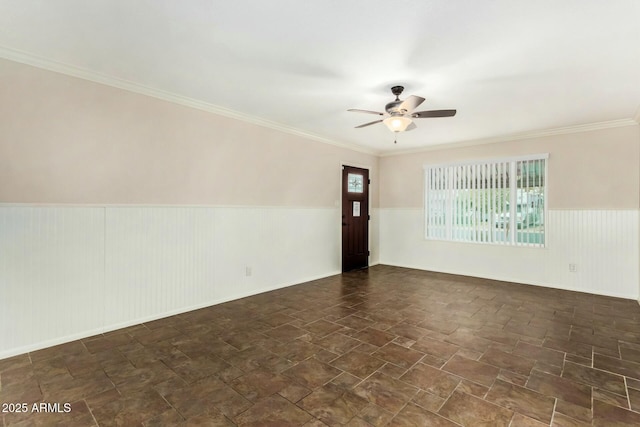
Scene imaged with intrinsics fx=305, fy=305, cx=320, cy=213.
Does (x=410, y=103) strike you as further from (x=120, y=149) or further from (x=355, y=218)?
(x=355, y=218)

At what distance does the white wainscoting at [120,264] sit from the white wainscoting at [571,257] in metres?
3.49

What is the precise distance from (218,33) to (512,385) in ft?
11.1

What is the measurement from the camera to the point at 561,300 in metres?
4.23

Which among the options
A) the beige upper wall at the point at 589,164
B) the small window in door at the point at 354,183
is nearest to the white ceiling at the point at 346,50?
the beige upper wall at the point at 589,164

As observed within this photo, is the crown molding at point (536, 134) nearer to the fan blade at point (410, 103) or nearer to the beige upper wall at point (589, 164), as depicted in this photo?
the beige upper wall at point (589, 164)

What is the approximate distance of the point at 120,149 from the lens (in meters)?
3.22

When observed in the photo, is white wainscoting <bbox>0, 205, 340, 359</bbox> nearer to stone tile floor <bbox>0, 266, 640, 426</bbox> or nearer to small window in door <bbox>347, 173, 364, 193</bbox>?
stone tile floor <bbox>0, 266, 640, 426</bbox>

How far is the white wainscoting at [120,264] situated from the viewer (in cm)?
266

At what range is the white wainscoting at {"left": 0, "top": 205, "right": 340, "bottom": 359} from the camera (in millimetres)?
2662

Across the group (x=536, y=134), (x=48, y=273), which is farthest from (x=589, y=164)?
(x=48, y=273)

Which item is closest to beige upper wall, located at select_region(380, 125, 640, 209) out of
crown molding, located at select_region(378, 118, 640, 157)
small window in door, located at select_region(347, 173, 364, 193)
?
crown molding, located at select_region(378, 118, 640, 157)

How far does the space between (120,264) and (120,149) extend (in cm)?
121

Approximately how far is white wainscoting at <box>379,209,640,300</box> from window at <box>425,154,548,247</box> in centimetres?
18

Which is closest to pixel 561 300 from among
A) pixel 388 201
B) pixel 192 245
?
pixel 388 201
